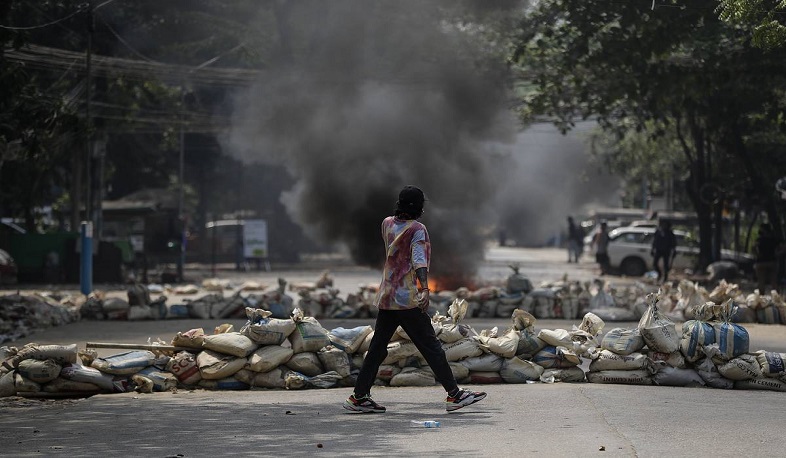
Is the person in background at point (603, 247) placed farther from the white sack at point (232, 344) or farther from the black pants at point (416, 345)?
the black pants at point (416, 345)

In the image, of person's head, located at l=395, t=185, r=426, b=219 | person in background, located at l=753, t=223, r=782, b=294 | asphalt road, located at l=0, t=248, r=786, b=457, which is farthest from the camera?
person in background, located at l=753, t=223, r=782, b=294

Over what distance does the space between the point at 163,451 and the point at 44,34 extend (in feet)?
63.7

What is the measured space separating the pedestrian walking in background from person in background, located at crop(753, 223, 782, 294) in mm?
14006

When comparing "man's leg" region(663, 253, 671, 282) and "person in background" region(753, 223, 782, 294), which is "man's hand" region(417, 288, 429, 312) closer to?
"person in background" region(753, 223, 782, 294)

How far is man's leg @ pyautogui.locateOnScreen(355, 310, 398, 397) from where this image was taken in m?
7.37

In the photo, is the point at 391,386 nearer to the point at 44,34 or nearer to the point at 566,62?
the point at 566,62

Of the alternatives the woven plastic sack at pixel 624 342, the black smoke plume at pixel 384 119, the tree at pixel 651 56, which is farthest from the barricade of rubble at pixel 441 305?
the woven plastic sack at pixel 624 342

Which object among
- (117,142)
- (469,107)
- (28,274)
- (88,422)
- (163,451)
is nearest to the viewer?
(163,451)

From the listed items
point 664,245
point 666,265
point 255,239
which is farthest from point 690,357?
point 255,239

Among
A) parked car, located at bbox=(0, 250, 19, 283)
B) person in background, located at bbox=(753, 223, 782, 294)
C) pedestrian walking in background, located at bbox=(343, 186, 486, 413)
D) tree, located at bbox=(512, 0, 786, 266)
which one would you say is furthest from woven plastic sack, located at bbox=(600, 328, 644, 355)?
parked car, located at bbox=(0, 250, 19, 283)

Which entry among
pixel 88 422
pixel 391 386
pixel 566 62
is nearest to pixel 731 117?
pixel 566 62

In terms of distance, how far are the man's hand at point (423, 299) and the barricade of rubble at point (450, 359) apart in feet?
4.78

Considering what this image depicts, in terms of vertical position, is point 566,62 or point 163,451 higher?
point 566,62

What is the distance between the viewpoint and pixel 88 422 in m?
7.23
